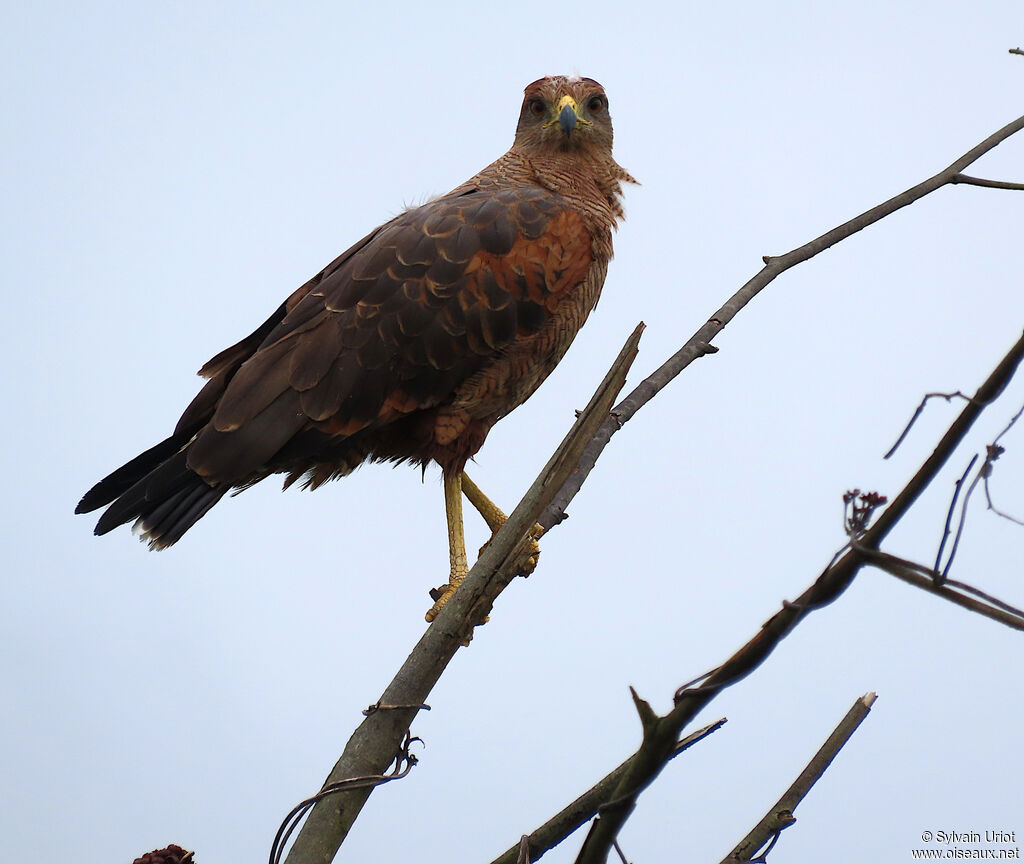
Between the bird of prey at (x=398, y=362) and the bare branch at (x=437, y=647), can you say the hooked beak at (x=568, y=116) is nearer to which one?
the bird of prey at (x=398, y=362)

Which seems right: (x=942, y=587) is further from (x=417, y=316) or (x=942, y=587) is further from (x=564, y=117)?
(x=564, y=117)

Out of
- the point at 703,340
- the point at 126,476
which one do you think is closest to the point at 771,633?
the point at 703,340

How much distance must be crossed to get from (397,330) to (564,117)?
51.1 inches

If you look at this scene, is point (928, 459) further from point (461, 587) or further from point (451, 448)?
point (451, 448)

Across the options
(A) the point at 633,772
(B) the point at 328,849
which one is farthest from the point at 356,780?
(A) the point at 633,772

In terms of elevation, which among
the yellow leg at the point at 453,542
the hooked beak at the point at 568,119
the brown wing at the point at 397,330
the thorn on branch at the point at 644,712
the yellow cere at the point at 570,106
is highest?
the yellow cere at the point at 570,106

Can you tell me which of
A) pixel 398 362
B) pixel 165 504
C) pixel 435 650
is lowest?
pixel 435 650

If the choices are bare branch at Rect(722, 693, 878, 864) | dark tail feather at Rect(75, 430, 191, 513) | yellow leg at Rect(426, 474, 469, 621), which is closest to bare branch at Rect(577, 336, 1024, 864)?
bare branch at Rect(722, 693, 878, 864)

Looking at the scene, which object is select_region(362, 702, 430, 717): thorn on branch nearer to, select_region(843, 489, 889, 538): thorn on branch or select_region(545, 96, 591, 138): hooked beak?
select_region(843, 489, 889, 538): thorn on branch

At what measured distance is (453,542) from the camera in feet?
13.7

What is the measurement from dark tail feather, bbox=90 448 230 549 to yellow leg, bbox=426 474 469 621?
2.69ft

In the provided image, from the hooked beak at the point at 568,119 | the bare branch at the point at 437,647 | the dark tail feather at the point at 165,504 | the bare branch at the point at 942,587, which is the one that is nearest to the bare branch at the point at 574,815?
the bare branch at the point at 437,647

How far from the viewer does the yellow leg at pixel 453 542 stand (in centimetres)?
401

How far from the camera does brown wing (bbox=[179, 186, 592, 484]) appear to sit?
402 centimetres
